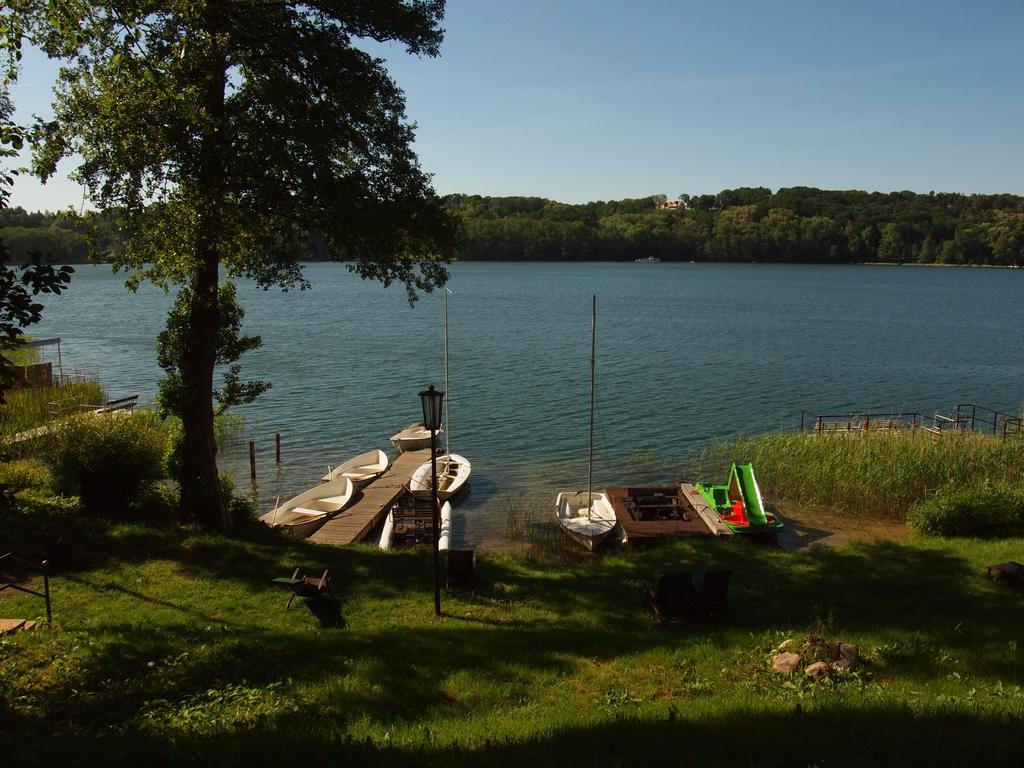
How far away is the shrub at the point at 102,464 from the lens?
14.4 metres

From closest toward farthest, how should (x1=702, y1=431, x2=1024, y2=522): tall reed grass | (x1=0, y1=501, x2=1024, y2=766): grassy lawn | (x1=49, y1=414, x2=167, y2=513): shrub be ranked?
(x1=0, y1=501, x2=1024, y2=766): grassy lawn → (x1=49, y1=414, x2=167, y2=513): shrub → (x1=702, y1=431, x2=1024, y2=522): tall reed grass

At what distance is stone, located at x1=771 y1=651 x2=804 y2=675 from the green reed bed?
22969mm

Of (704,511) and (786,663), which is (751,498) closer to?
(704,511)

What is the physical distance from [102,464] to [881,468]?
21.2m

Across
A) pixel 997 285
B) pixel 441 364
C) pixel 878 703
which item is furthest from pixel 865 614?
pixel 997 285

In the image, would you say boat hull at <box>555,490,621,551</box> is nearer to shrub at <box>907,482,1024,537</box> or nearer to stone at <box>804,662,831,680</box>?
shrub at <box>907,482,1024,537</box>

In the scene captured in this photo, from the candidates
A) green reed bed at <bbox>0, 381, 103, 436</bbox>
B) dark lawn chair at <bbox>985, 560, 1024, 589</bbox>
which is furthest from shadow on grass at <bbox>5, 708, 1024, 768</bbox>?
green reed bed at <bbox>0, 381, 103, 436</bbox>

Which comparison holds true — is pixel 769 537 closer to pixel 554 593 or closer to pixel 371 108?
pixel 554 593

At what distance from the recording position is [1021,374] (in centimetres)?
4597

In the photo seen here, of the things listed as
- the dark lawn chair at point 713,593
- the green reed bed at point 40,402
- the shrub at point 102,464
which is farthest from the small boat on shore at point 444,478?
the green reed bed at point 40,402

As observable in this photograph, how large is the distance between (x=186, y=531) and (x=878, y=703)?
38.5ft

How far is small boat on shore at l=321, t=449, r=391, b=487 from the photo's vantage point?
81.2 feet

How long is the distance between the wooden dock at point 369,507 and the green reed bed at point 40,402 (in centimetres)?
1093

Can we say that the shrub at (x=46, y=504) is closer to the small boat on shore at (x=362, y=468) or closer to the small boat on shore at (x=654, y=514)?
the small boat on shore at (x=362, y=468)
